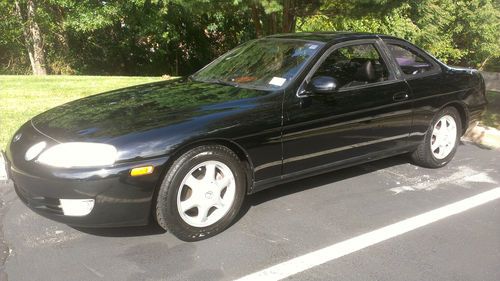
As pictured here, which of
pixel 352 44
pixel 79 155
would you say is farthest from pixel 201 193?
pixel 352 44

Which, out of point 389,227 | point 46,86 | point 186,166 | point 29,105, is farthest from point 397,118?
point 46,86

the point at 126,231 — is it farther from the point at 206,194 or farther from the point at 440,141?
the point at 440,141

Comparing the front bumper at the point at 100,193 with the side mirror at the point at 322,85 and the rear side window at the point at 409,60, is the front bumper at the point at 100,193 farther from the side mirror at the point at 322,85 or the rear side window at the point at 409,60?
the rear side window at the point at 409,60

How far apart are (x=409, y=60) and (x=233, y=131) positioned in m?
2.32

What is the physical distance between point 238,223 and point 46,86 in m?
6.73

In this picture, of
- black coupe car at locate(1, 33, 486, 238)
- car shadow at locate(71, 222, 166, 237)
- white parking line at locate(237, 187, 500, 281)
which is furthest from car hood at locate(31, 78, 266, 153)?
white parking line at locate(237, 187, 500, 281)

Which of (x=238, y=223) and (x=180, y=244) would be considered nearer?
(x=180, y=244)

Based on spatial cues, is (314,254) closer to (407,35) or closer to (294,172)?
(294,172)

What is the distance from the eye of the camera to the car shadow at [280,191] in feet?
11.6

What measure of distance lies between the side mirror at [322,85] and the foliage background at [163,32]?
6641mm

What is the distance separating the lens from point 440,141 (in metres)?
5.11

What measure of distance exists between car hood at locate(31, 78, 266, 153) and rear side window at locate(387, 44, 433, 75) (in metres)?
1.65

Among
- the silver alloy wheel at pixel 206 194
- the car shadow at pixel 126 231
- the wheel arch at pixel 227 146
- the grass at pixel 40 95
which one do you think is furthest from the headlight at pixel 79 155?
the grass at pixel 40 95

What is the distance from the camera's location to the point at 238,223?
3746 mm
